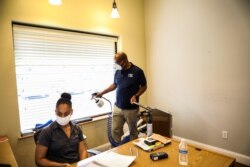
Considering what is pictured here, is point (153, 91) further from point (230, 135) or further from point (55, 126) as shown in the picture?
point (55, 126)

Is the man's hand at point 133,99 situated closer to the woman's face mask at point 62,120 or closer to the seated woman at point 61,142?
the seated woman at point 61,142

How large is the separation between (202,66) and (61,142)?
234 centimetres

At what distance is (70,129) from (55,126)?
15cm

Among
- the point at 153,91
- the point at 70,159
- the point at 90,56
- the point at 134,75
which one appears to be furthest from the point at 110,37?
the point at 70,159

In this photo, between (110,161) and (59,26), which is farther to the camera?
(59,26)

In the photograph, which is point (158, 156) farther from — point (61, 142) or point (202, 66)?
point (202, 66)

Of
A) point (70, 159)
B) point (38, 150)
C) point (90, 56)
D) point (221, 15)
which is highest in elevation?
point (221, 15)

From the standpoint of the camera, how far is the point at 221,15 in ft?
8.93

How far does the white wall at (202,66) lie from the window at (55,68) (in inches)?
39.0

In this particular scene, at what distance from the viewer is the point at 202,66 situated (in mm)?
2979

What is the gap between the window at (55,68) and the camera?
2363 mm

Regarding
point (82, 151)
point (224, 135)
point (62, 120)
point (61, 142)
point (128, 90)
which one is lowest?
point (224, 135)

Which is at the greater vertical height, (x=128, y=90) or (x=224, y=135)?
(x=128, y=90)

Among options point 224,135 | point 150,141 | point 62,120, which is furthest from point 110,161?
point 224,135
